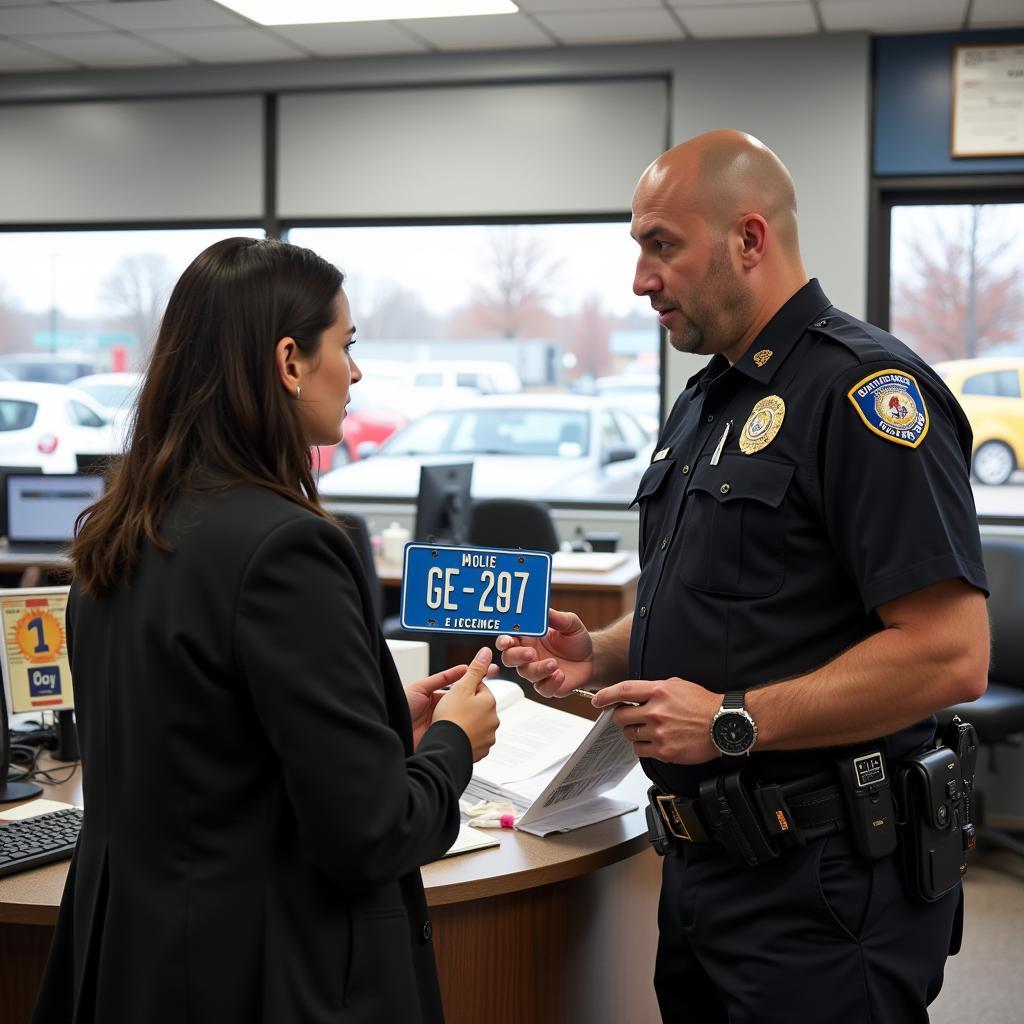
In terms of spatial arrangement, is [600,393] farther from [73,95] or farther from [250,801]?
[250,801]

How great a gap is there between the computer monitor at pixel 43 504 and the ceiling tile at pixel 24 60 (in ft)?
6.11

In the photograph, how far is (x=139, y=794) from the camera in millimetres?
1118

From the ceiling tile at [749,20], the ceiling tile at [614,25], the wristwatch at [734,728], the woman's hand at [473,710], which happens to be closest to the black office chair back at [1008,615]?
the ceiling tile at [749,20]

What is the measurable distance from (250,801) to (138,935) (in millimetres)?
163

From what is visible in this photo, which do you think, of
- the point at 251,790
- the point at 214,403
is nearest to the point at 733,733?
the point at 251,790

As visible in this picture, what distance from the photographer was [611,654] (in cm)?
184

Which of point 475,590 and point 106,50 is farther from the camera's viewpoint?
point 106,50

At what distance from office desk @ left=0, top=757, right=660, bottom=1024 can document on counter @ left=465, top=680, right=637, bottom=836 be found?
37 mm

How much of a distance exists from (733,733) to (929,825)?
0.85 ft

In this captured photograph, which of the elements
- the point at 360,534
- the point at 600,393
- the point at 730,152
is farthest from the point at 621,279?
the point at 730,152

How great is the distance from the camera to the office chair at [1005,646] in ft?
13.0

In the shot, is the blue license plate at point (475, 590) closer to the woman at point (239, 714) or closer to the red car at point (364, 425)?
the woman at point (239, 714)

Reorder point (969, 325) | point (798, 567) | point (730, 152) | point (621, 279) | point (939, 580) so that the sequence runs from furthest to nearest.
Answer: point (621, 279)
point (969, 325)
point (730, 152)
point (798, 567)
point (939, 580)

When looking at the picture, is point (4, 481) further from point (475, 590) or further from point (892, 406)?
point (892, 406)
